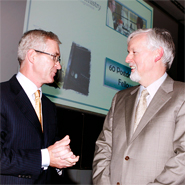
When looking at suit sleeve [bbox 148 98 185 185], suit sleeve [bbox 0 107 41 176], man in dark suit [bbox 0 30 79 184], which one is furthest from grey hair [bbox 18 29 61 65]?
suit sleeve [bbox 148 98 185 185]

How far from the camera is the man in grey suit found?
191 cm

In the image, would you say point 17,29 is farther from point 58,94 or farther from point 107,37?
point 107,37

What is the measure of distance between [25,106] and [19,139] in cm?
23

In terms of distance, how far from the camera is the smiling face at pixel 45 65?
2.13 metres

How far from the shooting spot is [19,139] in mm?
1740

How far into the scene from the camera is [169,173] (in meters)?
1.79

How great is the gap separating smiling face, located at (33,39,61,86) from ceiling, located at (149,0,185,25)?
3.16 meters

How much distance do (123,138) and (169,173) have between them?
0.45 m

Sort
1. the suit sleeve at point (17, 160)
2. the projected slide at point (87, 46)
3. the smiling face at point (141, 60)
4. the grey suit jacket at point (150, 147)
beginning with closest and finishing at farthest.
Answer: the suit sleeve at point (17, 160) → the grey suit jacket at point (150, 147) → the smiling face at point (141, 60) → the projected slide at point (87, 46)

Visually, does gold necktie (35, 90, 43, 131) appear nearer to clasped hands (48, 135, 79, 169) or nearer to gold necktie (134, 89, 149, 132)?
clasped hands (48, 135, 79, 169)

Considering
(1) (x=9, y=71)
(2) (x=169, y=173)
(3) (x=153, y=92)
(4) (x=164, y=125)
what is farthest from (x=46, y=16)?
(2) (x=169, y=173)

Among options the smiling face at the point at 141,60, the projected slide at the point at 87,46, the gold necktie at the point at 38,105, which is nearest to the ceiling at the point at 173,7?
the projected slide at the point at 87,46

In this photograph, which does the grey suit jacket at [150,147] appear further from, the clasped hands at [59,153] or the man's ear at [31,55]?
the man's ear at [31,55]

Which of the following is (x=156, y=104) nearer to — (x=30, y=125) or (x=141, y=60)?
(x=141, y=60)
